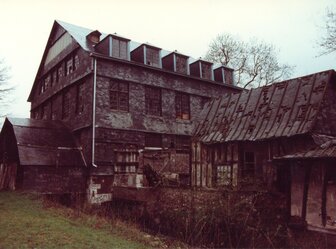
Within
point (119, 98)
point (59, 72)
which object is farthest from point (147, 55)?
point (59, 72)

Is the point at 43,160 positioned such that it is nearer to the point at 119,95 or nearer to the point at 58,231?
the point at 119,95

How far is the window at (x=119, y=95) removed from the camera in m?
20.3

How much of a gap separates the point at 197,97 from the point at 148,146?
213 inches

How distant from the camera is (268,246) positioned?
451 inches

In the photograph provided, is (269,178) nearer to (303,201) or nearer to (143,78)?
(303,201)

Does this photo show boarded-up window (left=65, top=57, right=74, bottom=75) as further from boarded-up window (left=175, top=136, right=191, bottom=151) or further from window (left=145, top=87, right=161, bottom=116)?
boarded-up window (left=175, top=136, right=191, bottom=151)

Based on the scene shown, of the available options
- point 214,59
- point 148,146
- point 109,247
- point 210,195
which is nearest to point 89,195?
point 148,146

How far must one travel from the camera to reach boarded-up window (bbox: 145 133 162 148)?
21203mm

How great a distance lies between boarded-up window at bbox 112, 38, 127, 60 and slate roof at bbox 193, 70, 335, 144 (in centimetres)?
628

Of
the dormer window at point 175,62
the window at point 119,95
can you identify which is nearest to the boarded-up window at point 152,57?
the dormer window at point 175,62

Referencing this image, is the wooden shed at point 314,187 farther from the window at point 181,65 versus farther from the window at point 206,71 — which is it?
the window at point 206,71


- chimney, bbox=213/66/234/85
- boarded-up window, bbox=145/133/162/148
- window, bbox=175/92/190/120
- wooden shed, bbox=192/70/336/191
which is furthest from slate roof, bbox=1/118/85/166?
chimney, bbox=213/66/234/85

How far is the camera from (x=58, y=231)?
9523 millimetres

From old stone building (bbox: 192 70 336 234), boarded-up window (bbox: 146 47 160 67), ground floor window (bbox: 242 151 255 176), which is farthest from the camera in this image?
boarded-up window (bbox: 146 47 160 67)
